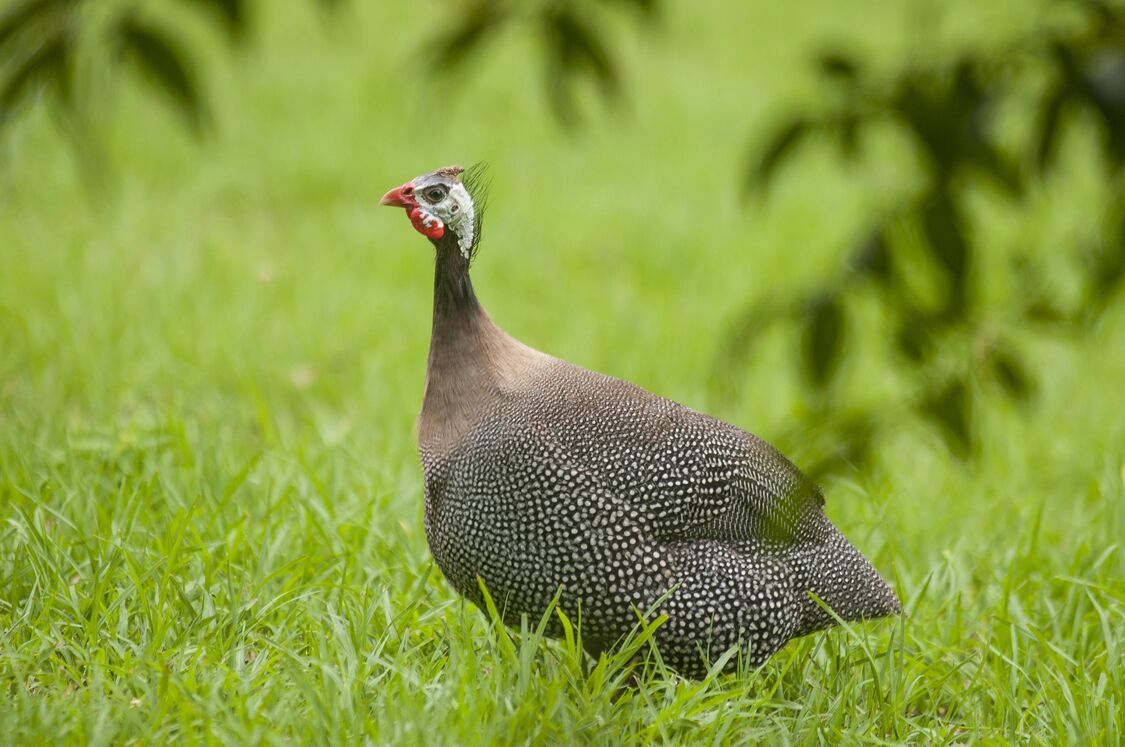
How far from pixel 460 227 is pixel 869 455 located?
1.41 meters

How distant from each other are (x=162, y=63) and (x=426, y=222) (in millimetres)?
1489

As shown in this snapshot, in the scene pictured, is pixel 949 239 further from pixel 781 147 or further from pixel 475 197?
pixel 475 197

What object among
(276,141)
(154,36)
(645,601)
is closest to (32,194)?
(276,141)

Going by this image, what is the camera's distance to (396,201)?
250 cm

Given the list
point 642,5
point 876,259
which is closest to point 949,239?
point 876,259

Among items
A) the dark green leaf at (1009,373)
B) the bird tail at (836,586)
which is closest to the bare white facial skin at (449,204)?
the bird tail at (836,586)

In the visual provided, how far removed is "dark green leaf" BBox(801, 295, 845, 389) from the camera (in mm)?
1322

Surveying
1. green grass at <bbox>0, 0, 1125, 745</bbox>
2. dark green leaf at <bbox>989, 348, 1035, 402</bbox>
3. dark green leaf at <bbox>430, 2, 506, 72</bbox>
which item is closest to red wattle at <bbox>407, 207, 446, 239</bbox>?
green grass at <bbox>0, 0, 1125, 745</bbox>

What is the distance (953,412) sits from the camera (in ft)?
4.28

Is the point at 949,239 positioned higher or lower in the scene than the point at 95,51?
lower

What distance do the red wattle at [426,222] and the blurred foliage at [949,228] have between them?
4.10ft

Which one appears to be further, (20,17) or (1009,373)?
(1009,373)

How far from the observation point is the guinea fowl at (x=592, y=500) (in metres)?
2.42

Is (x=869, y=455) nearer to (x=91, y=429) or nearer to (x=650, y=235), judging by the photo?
(x=91, y=429)
